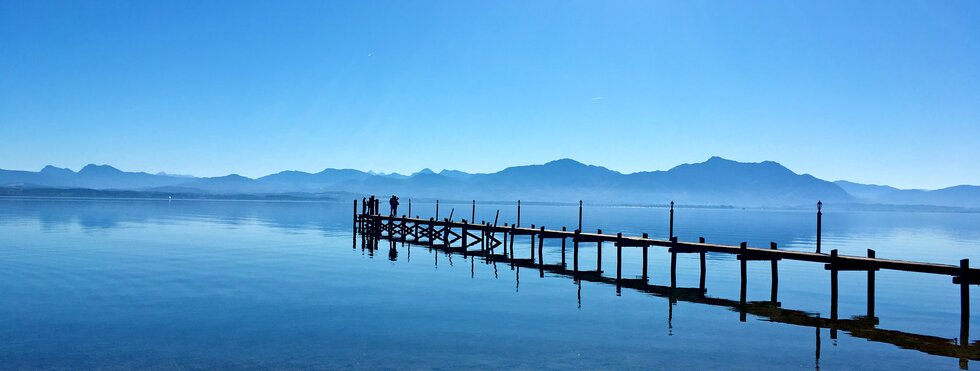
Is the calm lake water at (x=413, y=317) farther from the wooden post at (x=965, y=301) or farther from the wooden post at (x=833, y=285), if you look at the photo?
the wooden post at (x=965, y=301)

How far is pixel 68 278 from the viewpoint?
3072 centimetres

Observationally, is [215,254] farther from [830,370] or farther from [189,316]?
[830,370]

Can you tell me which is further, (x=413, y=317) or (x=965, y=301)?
(x=413, y=317)

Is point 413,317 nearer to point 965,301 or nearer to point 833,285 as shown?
point 833,285

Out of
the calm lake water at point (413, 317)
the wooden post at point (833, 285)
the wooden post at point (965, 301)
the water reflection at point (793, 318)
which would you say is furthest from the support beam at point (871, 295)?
the wooden post at point (965, 301)

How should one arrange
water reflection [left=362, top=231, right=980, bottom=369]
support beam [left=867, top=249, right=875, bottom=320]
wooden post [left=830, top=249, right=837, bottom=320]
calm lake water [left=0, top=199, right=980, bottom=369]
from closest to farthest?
1. calm lake water [left=0, top=199, right=980, bottom=369]
2. water reflection [left=362, top=231, right=980, bottom=369]
3. support beam [left=867, top=249, right=875, bottom=320]
4. wooden post [left=830, top=249, right=837, bottom=320]

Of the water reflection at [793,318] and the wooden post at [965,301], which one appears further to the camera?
the wooden post at [965,301]

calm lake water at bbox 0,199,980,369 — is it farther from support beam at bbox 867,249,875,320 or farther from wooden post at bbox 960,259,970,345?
support beam at bbox 867,249,875,320

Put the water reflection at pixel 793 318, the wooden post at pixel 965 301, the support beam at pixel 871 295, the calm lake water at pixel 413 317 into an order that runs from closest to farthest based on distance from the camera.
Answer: the calm lake water at pixel 413 317 < the water reflection at pixel 793 318 < the wooden post at pixel 965 301 < the support beam at pixel 871 295

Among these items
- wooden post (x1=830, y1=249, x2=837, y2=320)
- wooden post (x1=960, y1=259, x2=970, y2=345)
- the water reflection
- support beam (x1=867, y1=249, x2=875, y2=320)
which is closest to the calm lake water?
the water reflection

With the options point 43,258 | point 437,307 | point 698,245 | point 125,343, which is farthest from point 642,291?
point 43,258

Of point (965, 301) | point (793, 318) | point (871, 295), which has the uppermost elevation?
point (965, 301)

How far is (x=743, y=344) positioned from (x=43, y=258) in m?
37.3

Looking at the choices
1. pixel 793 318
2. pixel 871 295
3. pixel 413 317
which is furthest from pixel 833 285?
pixel 413 317
